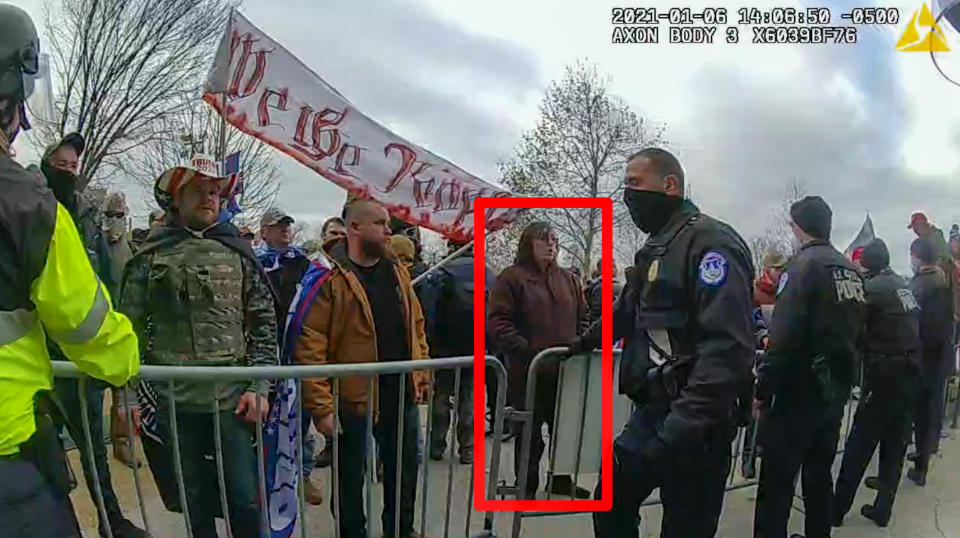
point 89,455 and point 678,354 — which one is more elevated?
point 678,354

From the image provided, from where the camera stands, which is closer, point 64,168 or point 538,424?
point 64,168

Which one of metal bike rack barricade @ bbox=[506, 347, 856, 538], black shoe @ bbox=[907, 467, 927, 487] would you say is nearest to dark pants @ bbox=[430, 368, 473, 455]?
metal bike rack barricade @ bbox=[506, 347, 856, 538]

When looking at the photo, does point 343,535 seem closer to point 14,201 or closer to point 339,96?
point 339,96

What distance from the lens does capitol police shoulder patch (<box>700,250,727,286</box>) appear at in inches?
81.3

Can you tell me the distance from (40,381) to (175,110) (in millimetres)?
7585

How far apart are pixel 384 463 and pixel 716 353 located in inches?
58.1

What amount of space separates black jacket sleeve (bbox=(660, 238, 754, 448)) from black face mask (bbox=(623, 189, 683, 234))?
24cm

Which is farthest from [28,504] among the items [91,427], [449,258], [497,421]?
[449,258]

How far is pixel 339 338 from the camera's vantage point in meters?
2.80

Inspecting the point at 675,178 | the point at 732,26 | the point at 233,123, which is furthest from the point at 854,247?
the point at 233,123

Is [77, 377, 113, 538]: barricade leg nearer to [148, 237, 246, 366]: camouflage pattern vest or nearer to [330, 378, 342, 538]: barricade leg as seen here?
[148, 237, 246, 366]: camouflage pattern vest

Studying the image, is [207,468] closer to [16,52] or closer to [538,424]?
[16,52]

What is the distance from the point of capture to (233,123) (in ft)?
10.9

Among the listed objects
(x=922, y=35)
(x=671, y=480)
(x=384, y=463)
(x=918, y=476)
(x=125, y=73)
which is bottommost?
(x=918, y=476)
